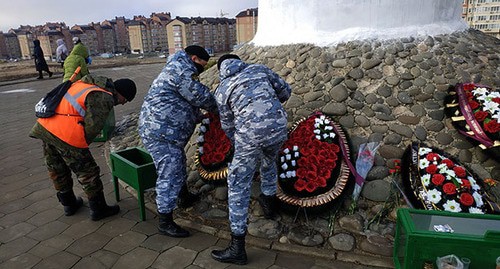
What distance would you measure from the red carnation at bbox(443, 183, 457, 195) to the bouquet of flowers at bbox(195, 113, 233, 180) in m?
2.33

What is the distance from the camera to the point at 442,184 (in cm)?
353

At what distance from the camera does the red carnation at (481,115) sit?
13.4ft

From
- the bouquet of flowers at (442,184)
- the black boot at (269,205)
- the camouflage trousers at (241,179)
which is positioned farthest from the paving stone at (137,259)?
the bouquet of flowers at (442,184)

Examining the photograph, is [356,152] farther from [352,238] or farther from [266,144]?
[266,144]

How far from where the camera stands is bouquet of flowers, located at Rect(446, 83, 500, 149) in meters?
3.96

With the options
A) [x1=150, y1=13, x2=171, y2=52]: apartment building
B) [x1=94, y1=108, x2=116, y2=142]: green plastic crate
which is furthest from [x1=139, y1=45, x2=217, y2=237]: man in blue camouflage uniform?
[x1=150, y1=13, x2=171, y2=52]: apartment building

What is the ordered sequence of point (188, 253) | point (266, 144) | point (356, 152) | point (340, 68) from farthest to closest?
point (340, 68)
point (356, 152)
point (188, 253)
point (266, 144)

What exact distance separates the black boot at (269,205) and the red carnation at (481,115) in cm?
256

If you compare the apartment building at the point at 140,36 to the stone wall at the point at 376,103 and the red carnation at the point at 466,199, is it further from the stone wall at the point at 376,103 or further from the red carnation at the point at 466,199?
the red carnation at the point at 466,199

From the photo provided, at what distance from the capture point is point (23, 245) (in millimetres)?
3504

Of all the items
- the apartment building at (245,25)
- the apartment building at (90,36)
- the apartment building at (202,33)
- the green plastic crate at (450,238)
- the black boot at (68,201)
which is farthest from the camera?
the apartment building at (90,36)

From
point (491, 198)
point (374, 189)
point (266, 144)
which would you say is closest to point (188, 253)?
point (266, 144)

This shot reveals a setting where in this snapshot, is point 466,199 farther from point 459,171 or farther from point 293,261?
point 293,261

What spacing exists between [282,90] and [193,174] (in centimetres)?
198
